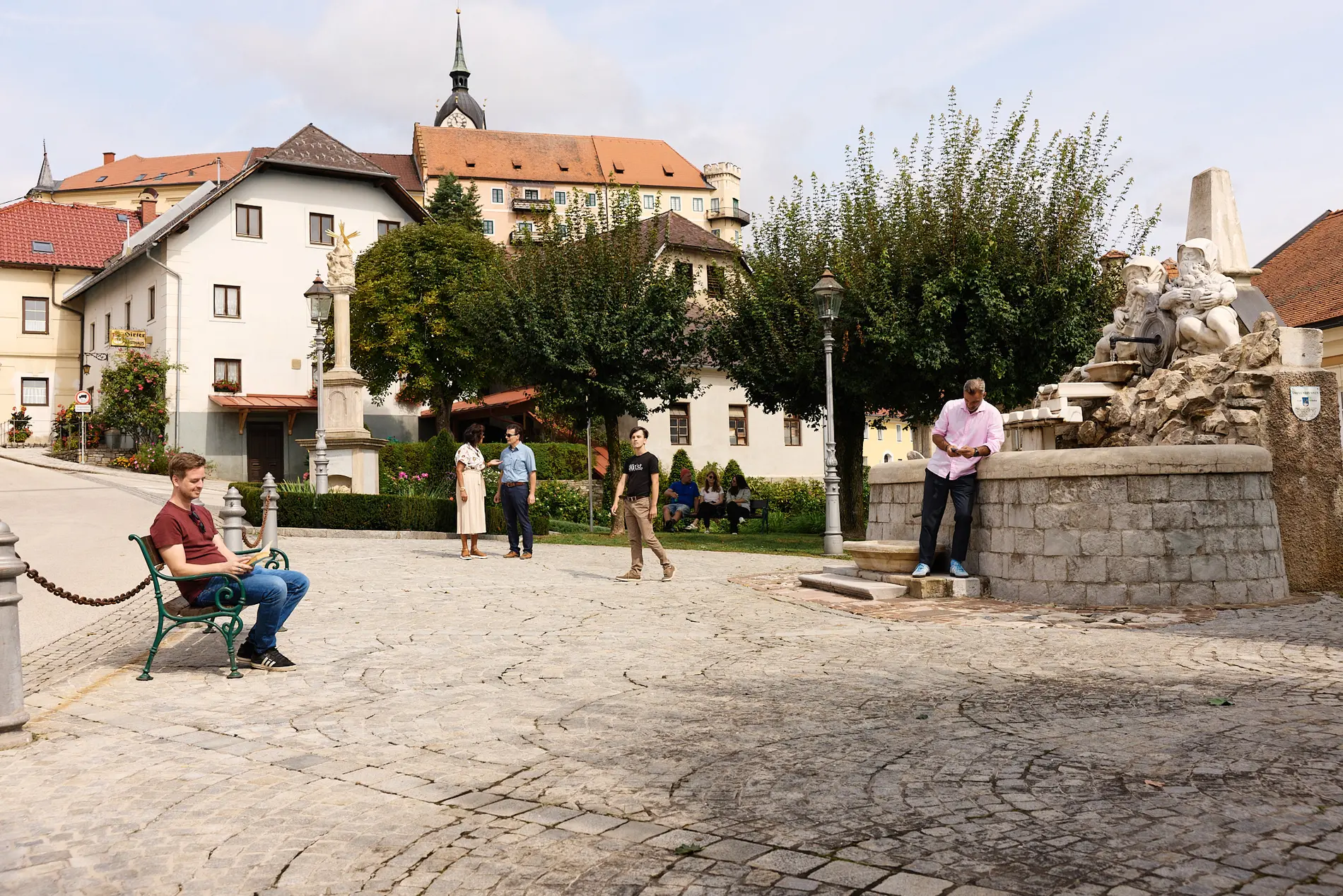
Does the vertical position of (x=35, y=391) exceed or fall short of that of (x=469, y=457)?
it exceeds it

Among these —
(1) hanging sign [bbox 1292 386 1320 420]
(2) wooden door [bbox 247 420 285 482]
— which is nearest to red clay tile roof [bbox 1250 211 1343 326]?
(1) hanging sign [bbox 1292 386 1320 420]

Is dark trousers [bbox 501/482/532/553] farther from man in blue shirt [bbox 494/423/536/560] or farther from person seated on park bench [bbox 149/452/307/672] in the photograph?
person seated on park bench [bbox 149/452/307/672]

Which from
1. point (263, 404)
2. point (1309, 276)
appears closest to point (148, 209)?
point (263, 404)

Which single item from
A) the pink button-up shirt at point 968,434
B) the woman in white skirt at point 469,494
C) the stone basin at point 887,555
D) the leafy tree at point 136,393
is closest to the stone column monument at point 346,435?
the woman in white skirt at point 469,494

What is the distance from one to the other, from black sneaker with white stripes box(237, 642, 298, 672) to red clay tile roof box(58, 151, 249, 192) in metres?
82.6

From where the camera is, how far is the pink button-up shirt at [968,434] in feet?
34.3

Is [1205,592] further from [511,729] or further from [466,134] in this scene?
[466,134]

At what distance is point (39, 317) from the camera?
49.0 meters

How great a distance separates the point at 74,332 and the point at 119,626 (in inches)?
1848

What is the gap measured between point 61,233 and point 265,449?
19375 mm

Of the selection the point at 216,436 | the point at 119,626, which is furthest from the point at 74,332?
the point at 119,626

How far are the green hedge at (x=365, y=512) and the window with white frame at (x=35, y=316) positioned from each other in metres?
36.4

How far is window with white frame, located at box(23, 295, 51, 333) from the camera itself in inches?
1919

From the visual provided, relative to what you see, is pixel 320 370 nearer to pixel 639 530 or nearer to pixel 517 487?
pixel 517 487
